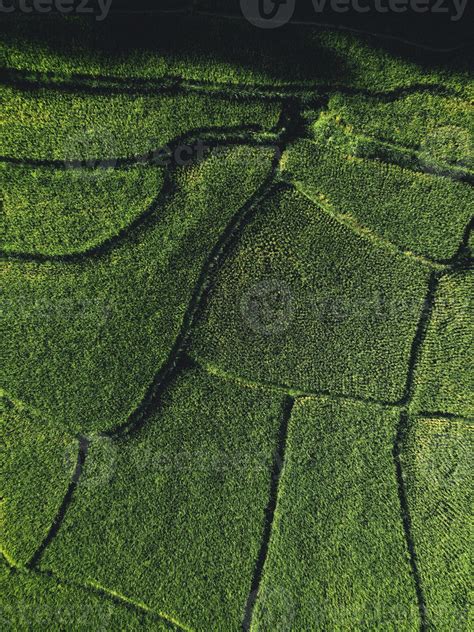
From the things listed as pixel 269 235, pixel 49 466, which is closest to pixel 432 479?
pixel 269 235

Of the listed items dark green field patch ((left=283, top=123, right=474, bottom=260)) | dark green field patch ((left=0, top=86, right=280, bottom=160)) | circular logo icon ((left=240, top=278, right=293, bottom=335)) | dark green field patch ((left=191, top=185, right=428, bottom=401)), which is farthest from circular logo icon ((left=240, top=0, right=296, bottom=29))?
circular logo icon ((left=240, top=278, right=293, bottom=335))

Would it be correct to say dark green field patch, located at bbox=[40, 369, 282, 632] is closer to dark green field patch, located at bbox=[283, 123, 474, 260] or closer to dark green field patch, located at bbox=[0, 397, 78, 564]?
dark green field patch, located at bbox=[0, 397, 78, 564]

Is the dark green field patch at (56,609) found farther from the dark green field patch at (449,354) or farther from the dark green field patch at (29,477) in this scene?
the dark green field patch at (449,354)

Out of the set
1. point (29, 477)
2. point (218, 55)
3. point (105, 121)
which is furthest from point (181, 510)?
point (218, 55)

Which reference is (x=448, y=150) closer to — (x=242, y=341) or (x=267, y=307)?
(x=267, y=307)

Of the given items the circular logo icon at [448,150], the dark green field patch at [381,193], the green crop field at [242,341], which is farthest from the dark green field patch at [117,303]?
the circular logo icon at [448,150]
